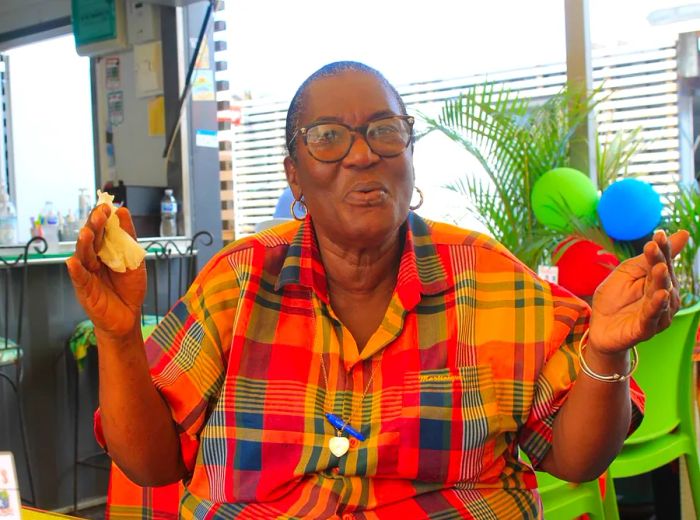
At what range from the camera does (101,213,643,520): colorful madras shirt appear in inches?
51.1

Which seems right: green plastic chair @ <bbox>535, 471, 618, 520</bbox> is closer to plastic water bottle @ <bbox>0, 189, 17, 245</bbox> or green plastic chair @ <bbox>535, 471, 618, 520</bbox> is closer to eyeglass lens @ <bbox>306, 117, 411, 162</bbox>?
eyeglass lens @ <bbox>306, 117, 411, 162</bbox>

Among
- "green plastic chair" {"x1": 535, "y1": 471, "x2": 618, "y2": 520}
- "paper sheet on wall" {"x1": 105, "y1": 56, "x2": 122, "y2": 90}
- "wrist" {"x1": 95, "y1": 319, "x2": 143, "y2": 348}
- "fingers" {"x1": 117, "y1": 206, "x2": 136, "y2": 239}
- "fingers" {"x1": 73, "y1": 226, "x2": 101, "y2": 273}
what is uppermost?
"paper sheet on wall" {"x1": 105, "y1": 56, "x2": 122, "y2": 90}

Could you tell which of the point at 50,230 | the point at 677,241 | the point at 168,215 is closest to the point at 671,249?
the point at 677,241

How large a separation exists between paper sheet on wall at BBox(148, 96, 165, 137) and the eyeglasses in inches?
161

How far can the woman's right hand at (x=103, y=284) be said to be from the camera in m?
1.13

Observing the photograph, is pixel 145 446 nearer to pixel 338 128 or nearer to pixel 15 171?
pixel 338 128

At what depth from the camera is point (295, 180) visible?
1538 millimetres

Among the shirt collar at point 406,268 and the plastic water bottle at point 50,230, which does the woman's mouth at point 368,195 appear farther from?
the plastic water bottle at point 50,230

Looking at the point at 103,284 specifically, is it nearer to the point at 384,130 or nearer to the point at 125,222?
the point at 125,222

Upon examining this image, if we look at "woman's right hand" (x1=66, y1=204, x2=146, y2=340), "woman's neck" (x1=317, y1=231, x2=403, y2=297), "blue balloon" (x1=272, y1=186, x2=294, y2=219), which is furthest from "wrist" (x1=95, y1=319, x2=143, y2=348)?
"blue balloon" (x1=272, y1=186, x2=294, y2=219)

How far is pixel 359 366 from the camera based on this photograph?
53.6 inches

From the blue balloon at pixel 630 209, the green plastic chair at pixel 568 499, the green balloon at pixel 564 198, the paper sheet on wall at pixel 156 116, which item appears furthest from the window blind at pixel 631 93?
the green plastic chair at pixel 568 499

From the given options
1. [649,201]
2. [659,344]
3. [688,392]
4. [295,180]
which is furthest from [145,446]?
[649,201]

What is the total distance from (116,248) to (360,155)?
0.44m
